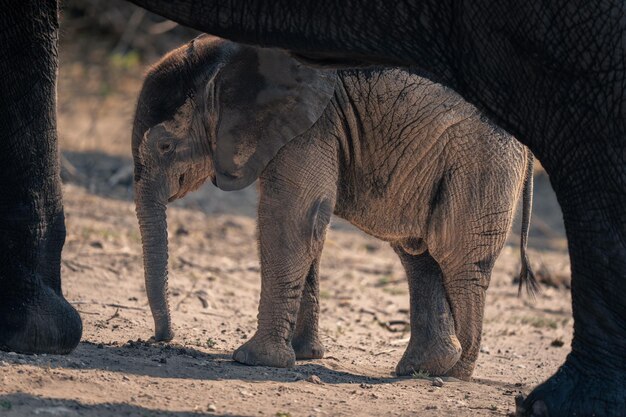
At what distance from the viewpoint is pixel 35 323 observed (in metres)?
4.87

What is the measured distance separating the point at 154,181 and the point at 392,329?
2344mm

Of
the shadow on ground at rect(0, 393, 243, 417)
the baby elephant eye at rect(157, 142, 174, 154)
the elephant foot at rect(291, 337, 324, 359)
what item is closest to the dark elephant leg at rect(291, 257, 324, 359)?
the elephant foot at rect(291, 337, 324, 359)

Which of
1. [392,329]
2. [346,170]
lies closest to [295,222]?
[346,170]

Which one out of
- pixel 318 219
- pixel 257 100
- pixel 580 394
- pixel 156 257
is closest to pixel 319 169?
pixel 318 219

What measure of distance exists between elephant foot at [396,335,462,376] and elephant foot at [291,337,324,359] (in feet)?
1.42

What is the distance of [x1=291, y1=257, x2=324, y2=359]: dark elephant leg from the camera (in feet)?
19.7

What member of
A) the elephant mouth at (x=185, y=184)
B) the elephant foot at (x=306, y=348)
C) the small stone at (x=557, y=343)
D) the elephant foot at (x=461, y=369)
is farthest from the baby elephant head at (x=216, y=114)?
the small stone at (x=557, y=343)

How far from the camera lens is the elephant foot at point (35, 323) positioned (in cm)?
484

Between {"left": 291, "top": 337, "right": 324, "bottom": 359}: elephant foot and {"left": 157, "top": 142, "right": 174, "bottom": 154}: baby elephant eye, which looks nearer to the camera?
{"left": 157, "top": 142, "right": 174, "bottom": 154}: baby elephant eye

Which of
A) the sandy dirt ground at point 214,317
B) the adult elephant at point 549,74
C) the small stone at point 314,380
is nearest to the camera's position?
the adult elephant at point 549,74

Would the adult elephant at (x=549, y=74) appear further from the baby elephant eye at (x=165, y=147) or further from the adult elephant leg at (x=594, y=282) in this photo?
the baby elephant eye at (x=165, y=147)

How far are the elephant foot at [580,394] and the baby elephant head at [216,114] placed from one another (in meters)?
1.76

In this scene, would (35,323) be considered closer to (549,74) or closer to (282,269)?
(282,269)

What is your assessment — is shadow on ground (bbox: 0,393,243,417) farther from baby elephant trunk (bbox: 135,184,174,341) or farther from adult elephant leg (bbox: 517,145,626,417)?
adult elephant leg (bbox: 517,145,626,417)
